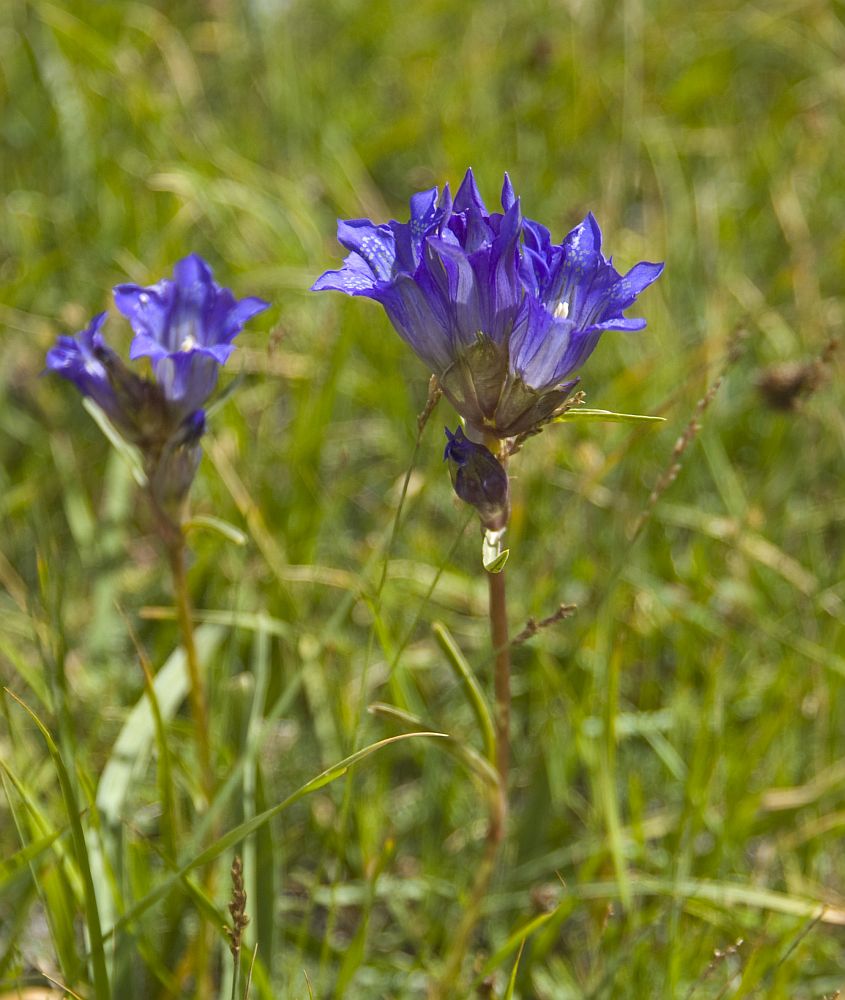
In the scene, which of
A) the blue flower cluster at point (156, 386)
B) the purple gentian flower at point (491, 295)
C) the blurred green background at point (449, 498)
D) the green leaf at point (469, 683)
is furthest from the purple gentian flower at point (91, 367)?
the green leaf at point (469, 683)

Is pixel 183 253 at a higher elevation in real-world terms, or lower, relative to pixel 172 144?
lower

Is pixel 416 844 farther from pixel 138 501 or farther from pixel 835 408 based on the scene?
pixel 835 408

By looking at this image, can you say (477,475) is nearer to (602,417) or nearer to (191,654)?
(602,417)

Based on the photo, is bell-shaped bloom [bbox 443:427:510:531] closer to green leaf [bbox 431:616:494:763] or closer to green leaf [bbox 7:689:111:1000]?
green leaf [bbox 431:616:494:763]

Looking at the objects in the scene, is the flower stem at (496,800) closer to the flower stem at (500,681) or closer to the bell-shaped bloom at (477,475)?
the flower stem at (500,681)

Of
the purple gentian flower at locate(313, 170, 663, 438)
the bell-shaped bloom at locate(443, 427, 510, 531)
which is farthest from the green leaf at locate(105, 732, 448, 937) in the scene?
the purple gentian flower at locate(313, 170, 663, 438)

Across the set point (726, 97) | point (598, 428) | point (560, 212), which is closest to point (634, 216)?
point (560, 212)

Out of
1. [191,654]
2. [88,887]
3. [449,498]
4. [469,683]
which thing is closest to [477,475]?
[469,683]
